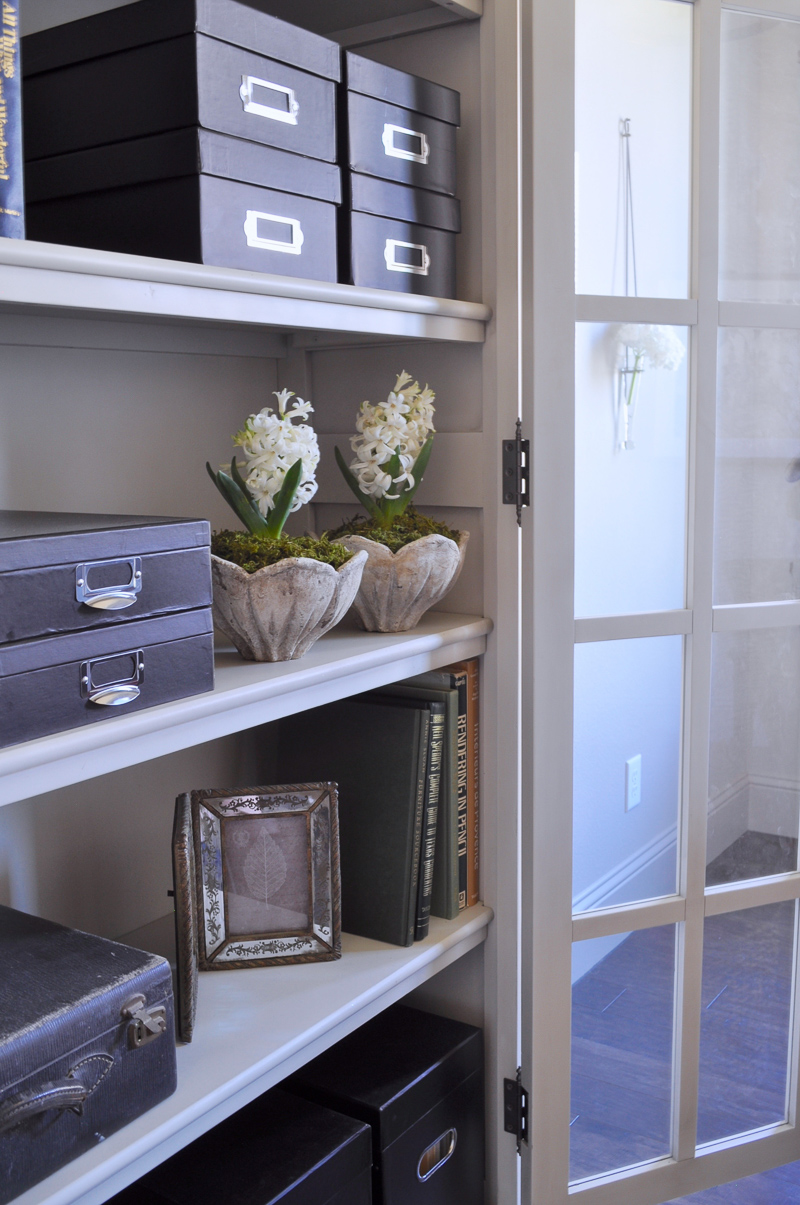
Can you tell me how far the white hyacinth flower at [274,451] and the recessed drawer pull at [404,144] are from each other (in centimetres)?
33

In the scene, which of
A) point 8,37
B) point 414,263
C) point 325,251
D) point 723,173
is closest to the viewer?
point 8,37

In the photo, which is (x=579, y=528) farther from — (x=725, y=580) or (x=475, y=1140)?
(x=475, y=1140)

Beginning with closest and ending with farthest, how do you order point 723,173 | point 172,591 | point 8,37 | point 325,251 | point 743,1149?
point 8,37 → point 172,591 → point 325,251 → point 723,173 → point 743,1149

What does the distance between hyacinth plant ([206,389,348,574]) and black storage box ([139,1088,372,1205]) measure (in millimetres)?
644


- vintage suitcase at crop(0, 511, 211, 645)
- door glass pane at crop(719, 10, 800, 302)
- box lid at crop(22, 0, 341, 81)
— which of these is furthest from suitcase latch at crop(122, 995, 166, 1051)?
door glass pane at crop(719, 10, 800, 302)

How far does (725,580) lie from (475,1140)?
849 mm

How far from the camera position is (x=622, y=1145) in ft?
4.94

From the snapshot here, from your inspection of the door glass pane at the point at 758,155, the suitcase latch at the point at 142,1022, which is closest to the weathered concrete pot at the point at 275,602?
the suitcase latch at the point at 142,1022

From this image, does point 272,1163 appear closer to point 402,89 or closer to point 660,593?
point 660,593

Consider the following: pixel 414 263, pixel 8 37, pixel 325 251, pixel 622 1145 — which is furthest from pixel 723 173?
pixel 622 1145

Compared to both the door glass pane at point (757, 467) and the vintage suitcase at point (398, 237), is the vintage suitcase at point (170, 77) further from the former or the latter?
the door glass pane at point (757, 467)

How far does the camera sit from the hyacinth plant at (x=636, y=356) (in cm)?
133

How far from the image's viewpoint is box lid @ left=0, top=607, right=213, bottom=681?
76 cm

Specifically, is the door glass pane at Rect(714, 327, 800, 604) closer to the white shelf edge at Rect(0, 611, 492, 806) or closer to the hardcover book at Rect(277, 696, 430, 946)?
the white shelf edge at Rect(0, 611, 492, 806)
